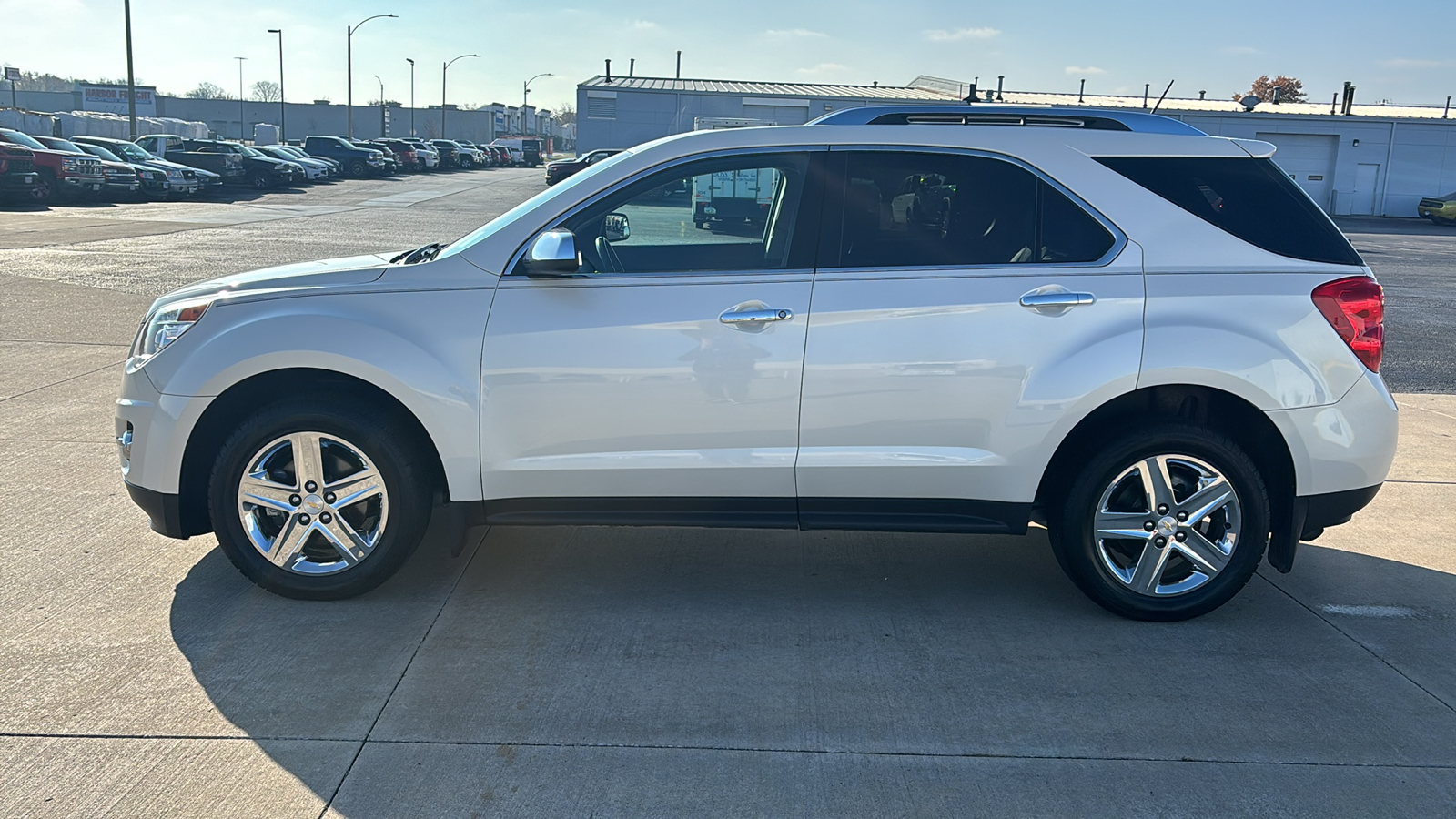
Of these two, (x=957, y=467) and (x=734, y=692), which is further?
(x=957, y=467)

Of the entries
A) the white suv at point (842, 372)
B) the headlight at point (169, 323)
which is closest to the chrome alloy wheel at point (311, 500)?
the white suv at point (842, 372)

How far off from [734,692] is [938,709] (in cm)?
66

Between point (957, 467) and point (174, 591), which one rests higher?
point (957, 467)

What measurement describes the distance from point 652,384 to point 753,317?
44 centimetres

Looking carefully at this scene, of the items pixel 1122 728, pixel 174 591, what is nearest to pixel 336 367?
pixel 174 591

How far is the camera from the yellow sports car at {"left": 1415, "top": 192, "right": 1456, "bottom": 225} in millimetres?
41594

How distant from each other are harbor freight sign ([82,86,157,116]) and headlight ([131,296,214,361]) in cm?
9996

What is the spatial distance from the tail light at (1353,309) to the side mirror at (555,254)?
8.88 ft

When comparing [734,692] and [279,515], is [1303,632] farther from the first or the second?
[279,515]

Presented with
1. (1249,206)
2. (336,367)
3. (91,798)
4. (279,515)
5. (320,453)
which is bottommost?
(91,798)

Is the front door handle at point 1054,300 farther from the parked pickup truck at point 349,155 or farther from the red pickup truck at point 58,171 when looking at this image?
the parked pickup truck at point 349,155

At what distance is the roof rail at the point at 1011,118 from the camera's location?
4.57m

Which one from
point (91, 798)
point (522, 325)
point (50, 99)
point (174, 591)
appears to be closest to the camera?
point (91, 798)

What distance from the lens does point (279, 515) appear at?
4434mm
